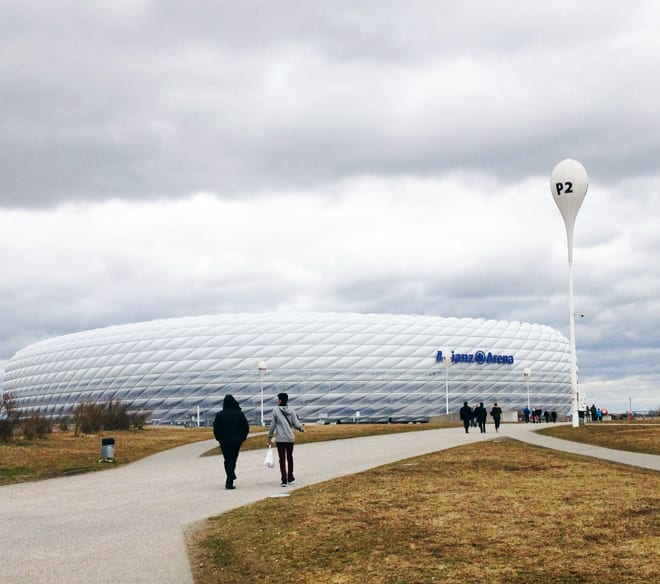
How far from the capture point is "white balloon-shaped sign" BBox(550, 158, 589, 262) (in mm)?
39219

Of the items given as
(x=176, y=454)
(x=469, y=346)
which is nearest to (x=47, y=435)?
(x=176, y=454)

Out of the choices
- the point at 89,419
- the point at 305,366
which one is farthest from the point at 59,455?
the point at 305,366

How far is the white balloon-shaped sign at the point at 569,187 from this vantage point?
39.2m

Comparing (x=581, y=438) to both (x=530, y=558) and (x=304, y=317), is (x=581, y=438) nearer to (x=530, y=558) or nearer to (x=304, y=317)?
(x=530, y=558)

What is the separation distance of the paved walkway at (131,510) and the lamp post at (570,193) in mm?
16559

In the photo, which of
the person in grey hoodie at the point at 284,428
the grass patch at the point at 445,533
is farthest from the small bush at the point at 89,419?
the grass patch at the point at 445,533

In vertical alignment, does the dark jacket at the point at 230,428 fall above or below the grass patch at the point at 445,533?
above

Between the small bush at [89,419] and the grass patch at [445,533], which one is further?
the small bush at [89,419]

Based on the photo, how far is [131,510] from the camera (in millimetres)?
13102

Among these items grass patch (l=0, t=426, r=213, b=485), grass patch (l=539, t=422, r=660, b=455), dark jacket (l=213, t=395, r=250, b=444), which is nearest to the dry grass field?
grass patch (l=0, t=426, r=213, b=485)

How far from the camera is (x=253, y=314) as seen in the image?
302ft

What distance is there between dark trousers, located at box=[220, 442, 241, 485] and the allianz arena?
66610mm

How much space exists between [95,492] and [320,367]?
70968 mm

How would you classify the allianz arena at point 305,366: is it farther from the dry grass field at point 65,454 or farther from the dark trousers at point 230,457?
the dark trousers at point 230,457
